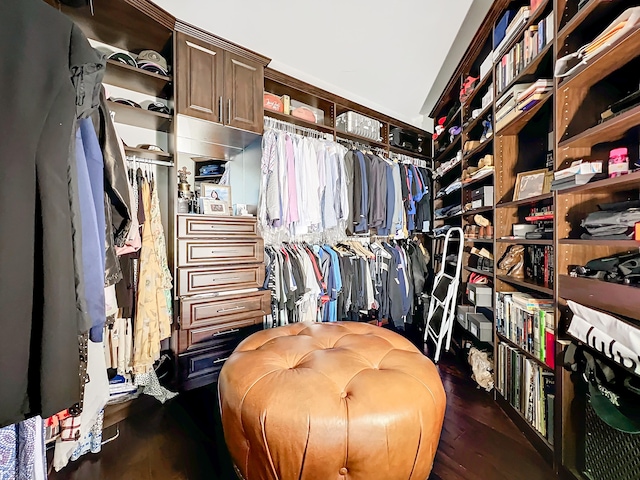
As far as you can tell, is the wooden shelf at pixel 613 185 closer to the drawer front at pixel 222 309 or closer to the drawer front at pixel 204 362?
the drawer front at pixel 222 309

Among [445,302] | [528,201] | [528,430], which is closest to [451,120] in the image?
[528,201]

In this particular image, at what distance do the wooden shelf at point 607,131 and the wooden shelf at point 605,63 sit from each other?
232mm

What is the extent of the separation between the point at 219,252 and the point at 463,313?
1.87m

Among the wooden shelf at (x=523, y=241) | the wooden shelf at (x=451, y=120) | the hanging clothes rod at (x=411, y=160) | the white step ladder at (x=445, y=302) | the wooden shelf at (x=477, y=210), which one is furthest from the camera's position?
the hanging clothes rod at (x=411, y=160)

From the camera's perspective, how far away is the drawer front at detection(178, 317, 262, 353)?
5.56ft

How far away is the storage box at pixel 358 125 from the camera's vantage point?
8.50ft

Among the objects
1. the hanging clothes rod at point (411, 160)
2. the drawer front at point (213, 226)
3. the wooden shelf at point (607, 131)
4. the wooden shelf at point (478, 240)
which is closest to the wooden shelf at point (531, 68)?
the wooden shelf at point (607, 131)

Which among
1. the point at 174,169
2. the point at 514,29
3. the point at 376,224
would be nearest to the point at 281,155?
the point at 174,169

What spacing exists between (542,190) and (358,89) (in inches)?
79.2

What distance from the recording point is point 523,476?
1.20 metres

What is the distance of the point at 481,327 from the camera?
6.11 feet

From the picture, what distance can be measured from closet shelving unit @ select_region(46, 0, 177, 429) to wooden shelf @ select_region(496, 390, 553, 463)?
2.12m

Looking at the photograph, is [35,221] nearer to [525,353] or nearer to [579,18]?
[579,18]

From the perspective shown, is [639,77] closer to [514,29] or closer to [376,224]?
[514,29]
